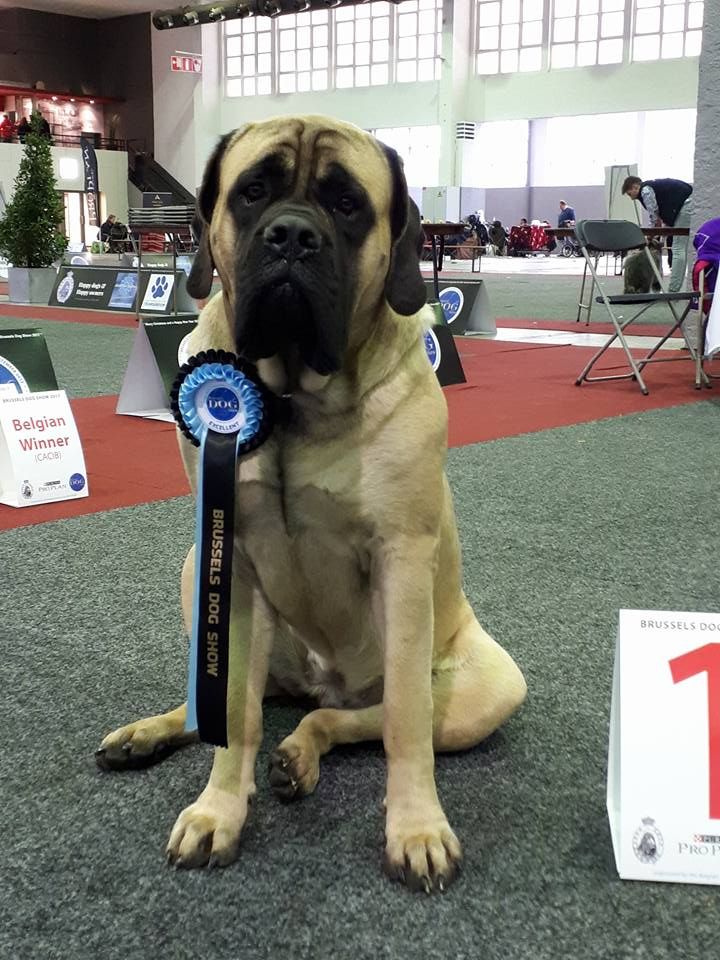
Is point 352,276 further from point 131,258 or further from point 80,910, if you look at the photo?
point 131,258

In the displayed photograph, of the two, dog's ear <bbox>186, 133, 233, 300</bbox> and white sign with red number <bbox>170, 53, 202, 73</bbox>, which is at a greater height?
white sign with red number <bbox>170, 53, 202, 73</bbox>

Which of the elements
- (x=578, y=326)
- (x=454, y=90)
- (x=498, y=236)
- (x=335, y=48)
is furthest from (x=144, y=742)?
(x=335, y=48)

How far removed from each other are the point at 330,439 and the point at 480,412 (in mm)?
4580

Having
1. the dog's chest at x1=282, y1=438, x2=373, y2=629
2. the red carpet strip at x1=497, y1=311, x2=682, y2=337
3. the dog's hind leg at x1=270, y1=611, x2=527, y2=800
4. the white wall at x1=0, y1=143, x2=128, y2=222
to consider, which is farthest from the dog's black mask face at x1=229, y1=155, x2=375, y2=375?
the white wall at x1=0, y1=143, x2=128, y2=222

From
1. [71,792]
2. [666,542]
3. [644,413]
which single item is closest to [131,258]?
[644,413]

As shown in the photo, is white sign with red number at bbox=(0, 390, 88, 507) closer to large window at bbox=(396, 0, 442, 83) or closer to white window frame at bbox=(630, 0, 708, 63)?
white window frame at bbox=(630, 0, 708, 63)

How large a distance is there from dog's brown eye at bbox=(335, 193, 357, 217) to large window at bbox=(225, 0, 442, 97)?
3286 cm

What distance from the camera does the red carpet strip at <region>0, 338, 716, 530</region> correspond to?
13.7ft

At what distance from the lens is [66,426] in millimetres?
3986

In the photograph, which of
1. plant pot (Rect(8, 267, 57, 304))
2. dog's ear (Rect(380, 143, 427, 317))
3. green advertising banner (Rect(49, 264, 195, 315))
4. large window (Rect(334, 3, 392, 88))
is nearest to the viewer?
dog's ear (Rect(380, 143, 427, 317))

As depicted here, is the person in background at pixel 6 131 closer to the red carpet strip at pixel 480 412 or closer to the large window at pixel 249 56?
the large window at pixel 249 56

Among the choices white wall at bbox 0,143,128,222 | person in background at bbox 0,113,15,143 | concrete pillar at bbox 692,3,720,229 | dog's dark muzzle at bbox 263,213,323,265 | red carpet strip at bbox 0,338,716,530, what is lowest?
red carpet strip at bbox 0,338,716,530

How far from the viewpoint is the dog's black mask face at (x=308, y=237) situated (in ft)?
5.11

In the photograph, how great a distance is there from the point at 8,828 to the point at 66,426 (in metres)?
2.47
